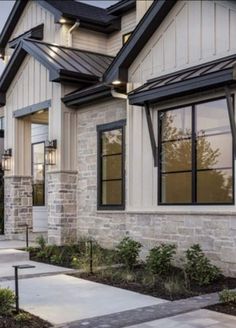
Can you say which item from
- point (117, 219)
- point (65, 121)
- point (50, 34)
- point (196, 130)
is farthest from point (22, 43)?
point (196, 130)

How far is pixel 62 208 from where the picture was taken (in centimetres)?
1368

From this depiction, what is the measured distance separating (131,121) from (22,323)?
6217 millimetres

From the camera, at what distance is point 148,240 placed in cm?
1062

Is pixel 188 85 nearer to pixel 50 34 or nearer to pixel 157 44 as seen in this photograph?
pixel 157 44

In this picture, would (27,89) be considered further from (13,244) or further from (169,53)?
(169,53)

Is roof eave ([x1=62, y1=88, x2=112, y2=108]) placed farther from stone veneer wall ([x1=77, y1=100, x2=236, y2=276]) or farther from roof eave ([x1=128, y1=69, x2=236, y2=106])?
roof eave ([x1=128, y1=69, x2=236, y2=106])

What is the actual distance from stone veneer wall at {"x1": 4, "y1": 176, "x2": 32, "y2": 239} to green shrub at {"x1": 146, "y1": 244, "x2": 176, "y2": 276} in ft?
25.5

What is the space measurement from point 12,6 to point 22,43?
405cm

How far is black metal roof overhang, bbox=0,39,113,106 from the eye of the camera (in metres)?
13.7

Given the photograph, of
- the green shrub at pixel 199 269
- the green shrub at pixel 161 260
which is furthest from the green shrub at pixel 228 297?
the green shrub at pixel 161 260

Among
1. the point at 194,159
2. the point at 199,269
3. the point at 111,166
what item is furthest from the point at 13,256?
the point at 199,269

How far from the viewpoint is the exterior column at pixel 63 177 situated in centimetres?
1369

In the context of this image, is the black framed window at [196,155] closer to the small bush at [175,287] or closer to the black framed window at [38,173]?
the small bush at [175,287]

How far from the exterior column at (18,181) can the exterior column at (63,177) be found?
8.24 ft
